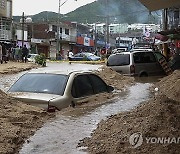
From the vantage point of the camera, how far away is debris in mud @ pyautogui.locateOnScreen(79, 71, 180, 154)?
4816mm

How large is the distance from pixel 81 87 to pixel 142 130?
4360 millimetres

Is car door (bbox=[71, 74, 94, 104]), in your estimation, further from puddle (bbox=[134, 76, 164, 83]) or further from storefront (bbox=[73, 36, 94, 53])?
storefront (bbox=[73, 36, 94, 53])

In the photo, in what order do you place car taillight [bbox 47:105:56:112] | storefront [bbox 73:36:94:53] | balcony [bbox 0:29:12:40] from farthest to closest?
storefront [bbox 73:36:94:53] → balcony [bbox 0:29:12:40] → car taillight [bbox 47:105:56:112]

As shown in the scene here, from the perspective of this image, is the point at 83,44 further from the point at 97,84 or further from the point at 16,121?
the point at 16,121

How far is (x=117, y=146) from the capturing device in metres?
5.08

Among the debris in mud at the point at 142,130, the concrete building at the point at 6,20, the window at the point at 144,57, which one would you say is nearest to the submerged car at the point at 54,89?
the debris in mud at the point at 142,130

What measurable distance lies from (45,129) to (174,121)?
88.3 inches

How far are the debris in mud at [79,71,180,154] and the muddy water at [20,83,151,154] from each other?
0.72 ft

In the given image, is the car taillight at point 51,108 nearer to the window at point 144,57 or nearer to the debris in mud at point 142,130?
the debris in mud at point 142,130

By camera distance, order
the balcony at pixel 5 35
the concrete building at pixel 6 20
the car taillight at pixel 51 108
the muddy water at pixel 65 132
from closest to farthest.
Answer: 1. the muddy water at pixel 65 132
2. the car taillight at pixel 51 108
3. the concrete building at pixel 6 20
4. the balcony at pixel 5 35

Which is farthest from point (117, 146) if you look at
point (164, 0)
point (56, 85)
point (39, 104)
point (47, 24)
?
point (47, 24)

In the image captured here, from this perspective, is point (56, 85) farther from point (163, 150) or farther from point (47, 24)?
point (47, 24)

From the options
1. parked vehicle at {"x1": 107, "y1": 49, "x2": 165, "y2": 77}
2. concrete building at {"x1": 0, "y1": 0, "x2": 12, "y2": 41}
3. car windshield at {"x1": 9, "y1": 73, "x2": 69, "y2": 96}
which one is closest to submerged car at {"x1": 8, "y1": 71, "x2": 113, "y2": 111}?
car windshield at {"x1": 9, "y1": 73, "x2": 69, "y2": 96}

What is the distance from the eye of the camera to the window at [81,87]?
9.22 meters
